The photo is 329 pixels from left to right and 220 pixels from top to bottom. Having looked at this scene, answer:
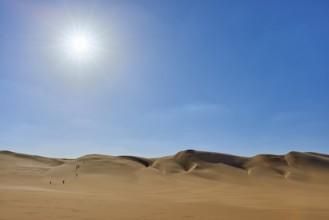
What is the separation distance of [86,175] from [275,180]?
31.7m

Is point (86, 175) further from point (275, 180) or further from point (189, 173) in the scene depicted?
point (275, 180)

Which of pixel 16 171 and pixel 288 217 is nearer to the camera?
pixel 288 217

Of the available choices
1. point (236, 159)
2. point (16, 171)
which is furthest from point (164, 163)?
point (16, 171)

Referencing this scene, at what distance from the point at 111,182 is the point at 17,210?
30836 millimetres

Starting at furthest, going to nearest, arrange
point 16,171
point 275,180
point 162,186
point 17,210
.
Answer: point 275,180
point 16,171
point 162,186
point 17,210

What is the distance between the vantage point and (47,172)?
48.6m

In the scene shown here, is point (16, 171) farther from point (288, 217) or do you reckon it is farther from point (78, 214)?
point (288, 217)

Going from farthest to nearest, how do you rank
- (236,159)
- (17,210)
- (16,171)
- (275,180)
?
1. (236,159)
2. (275,180)
3. (16,171)
4. (17,210)

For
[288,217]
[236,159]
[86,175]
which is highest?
[236,159]

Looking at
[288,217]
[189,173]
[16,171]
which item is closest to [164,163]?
[189,173]

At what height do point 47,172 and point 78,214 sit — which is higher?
point 47,172

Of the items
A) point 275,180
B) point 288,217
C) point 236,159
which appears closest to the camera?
point 288,217

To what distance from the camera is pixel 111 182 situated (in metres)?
42.6

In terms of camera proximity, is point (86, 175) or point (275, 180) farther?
point (275, 180)
